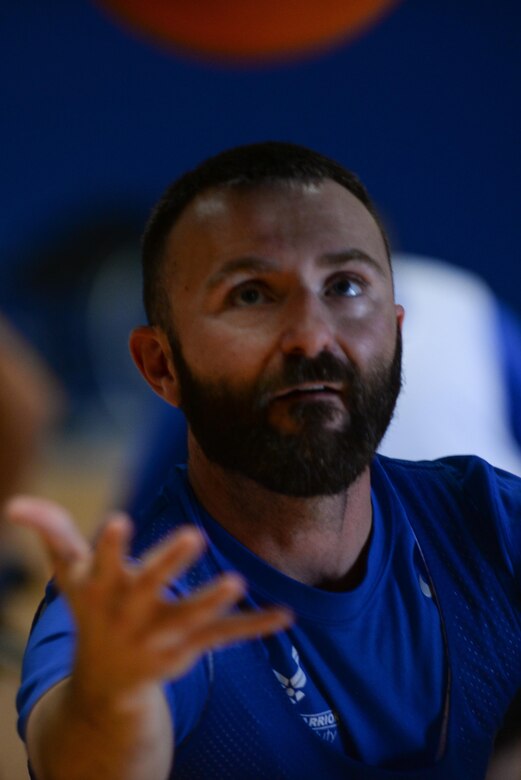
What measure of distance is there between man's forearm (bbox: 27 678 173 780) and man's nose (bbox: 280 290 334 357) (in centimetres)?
26

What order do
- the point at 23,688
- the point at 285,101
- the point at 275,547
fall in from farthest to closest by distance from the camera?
the point at 285,101
the point at 275,547
the point at 23,688

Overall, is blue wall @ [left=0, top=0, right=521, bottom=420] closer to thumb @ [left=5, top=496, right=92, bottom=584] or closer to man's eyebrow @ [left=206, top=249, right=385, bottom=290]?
man's eyebrow @ [left=206, top=249, right=385, bottom=290]

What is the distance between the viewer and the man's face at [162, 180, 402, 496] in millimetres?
600

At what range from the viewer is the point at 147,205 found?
29.6 inches

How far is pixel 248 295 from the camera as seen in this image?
63cm

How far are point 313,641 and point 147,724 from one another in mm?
205

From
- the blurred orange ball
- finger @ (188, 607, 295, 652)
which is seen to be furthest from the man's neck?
the blurred orange ball

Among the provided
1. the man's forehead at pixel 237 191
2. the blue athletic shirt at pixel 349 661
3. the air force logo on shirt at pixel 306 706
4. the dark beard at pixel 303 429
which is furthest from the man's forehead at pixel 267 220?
the air force logo on shirt at pixel 306 706

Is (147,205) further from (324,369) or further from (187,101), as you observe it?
(324,369)

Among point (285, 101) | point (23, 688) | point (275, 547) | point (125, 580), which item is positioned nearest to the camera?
point (125, 580)

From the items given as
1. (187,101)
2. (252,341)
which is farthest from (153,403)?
(187,101)

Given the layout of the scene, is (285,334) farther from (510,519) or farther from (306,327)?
(510,519)

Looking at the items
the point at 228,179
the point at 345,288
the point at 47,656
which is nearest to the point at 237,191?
the point at 228,179

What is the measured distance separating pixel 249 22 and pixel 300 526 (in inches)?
17.7
